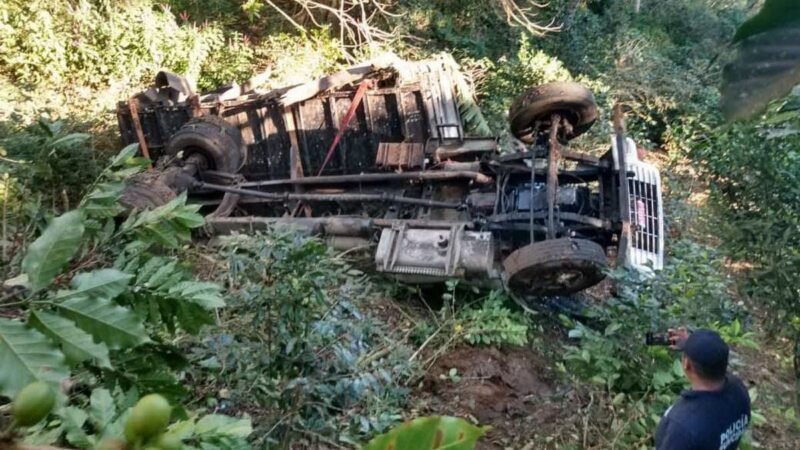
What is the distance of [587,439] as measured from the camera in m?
3.75

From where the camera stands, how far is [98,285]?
50.2 inches

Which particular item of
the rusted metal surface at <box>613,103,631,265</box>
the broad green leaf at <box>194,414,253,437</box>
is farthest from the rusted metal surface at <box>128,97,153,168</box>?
the broad green leaf at <box>194,414,253,437</box>

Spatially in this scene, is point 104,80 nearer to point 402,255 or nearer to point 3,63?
point 3,63

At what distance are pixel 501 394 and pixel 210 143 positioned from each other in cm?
383

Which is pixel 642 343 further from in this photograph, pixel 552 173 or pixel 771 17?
pixel 771 17

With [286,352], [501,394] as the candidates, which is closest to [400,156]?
[501,394]

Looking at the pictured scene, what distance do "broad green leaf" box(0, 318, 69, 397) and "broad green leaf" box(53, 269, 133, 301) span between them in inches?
6.2

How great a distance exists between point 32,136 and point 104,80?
179 inches

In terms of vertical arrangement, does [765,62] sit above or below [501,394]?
above

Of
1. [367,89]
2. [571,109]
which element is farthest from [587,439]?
[367,89]

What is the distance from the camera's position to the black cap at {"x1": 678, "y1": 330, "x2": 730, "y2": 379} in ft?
8.20

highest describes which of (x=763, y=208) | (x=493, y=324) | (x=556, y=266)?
(x=763, y=208)

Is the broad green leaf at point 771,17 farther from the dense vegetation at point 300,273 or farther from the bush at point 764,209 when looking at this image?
the bush at point 764,209

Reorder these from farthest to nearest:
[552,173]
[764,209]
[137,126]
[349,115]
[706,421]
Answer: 1. [137,126]
2. [349,115]
3. [552,173]
4. [764,209]
5. [706,421]
